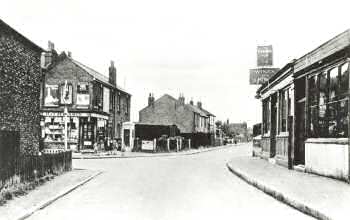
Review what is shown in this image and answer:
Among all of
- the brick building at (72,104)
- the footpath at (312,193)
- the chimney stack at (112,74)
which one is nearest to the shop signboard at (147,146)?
the brick building at (72,104)

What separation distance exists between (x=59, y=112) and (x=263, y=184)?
29.0 meters

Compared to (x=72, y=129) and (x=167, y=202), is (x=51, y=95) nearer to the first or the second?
(x=72, y=129)

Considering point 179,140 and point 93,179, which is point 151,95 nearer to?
point 179,140

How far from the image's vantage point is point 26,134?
18406 millimetres

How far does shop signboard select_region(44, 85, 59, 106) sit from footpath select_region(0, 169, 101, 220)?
2431 centimetres

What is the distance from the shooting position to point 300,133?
708 inches

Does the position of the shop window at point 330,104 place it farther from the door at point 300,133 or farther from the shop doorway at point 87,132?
the shop doorway at point 87,132

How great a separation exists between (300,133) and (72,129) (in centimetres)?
2436

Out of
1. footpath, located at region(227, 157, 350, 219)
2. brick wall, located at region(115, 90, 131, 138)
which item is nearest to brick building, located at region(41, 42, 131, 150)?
brick wall, located at region(115, 90, 131, 138)

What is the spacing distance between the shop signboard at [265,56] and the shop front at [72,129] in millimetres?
14641

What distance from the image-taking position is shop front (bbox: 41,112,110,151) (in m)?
38.5

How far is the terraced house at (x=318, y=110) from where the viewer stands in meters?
13.1

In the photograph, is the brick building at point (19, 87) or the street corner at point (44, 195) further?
the brick building at point (19, 87)

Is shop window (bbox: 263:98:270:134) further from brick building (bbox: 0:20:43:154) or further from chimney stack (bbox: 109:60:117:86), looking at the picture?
chimney stack (bbox: 109:60:117:86)
